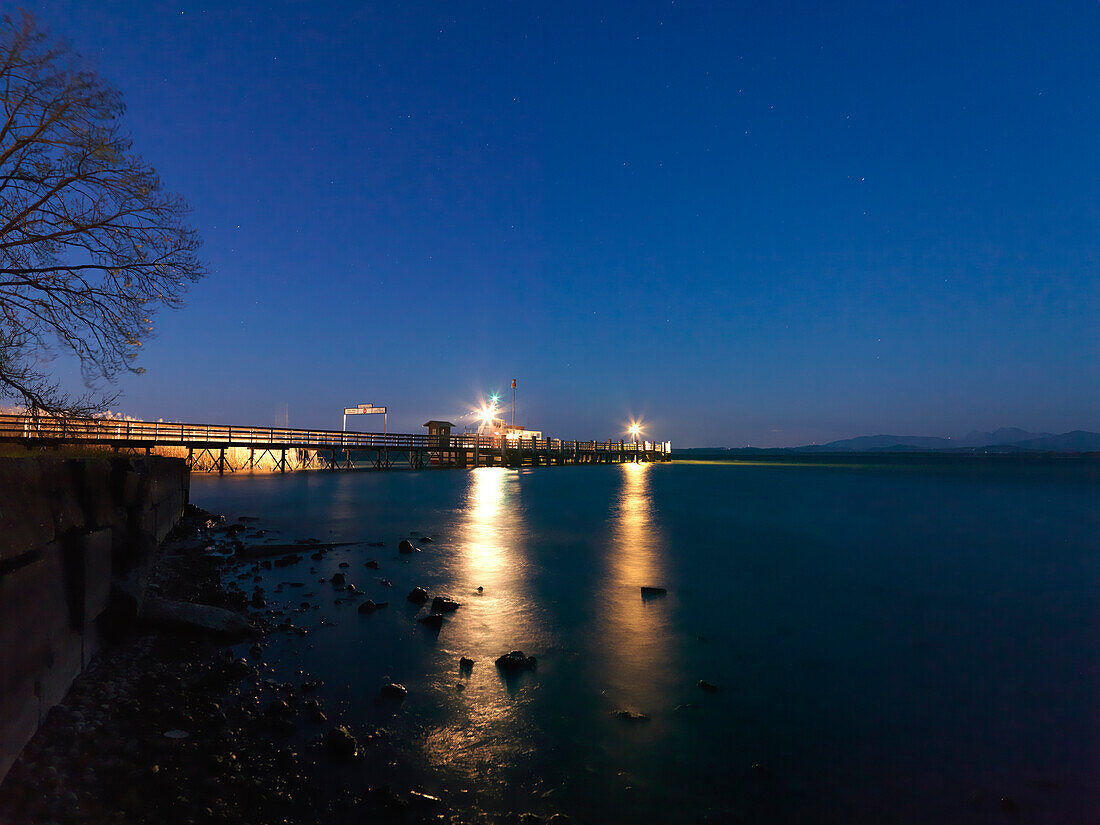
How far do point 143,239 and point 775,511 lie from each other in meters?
27.2

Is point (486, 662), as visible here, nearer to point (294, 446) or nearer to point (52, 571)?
point (52, 571)

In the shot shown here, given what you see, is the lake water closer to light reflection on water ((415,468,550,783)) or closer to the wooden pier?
light reflection on water ((415,468,550,783))

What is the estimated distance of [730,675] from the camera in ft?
22.8

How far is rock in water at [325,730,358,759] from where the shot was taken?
454cm

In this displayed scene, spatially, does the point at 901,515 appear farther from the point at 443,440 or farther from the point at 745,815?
the point at 443,440

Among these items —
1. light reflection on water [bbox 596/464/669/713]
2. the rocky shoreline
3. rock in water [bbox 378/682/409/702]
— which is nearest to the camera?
the rocky shoreline

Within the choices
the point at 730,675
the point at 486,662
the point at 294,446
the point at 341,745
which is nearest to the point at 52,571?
the point at 341,745

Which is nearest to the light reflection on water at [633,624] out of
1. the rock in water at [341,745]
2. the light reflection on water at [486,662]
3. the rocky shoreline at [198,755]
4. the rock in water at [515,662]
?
the rock in water at [515,662]

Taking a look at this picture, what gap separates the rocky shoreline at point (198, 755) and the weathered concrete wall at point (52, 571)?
270 mm

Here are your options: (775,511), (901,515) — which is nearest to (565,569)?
(775,511)

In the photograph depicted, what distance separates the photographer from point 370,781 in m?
4.29

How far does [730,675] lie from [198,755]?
234 inches

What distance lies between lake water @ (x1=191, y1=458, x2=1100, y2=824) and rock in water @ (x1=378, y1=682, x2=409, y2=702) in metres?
0.15

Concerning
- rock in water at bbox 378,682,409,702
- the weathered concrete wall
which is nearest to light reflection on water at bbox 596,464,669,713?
rock in water at bbox 378,682,409,702
